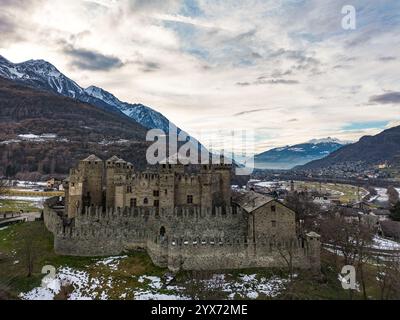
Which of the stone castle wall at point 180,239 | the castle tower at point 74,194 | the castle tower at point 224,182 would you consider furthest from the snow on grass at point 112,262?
the castle tower at point 224,182

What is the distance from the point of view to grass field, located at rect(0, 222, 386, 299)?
3819 centimetres

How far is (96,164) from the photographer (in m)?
56.0

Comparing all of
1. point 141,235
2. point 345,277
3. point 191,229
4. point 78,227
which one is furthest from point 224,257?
point 78,227

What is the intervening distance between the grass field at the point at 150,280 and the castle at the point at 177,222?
173 cm

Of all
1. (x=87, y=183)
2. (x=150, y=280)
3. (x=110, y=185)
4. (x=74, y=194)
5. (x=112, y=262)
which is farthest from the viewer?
(x=87, y=183)

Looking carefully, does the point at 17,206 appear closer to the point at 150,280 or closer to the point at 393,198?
the point at 150,280

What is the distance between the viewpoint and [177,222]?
163 feet

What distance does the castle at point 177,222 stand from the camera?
4494 centimetres

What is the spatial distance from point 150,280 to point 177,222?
1050 cm

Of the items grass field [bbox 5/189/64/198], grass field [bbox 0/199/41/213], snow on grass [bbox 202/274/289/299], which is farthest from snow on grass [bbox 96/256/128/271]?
grass field [bbox 5/189/64/198]

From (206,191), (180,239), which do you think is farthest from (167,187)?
(180,239)

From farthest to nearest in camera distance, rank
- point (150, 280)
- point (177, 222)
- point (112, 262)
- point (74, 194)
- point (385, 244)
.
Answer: point (385, 244) → point (74, 194) → point (177, 222) → point (112, 262) → point (150, 280)

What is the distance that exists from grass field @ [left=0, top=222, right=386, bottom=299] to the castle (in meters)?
1.73
